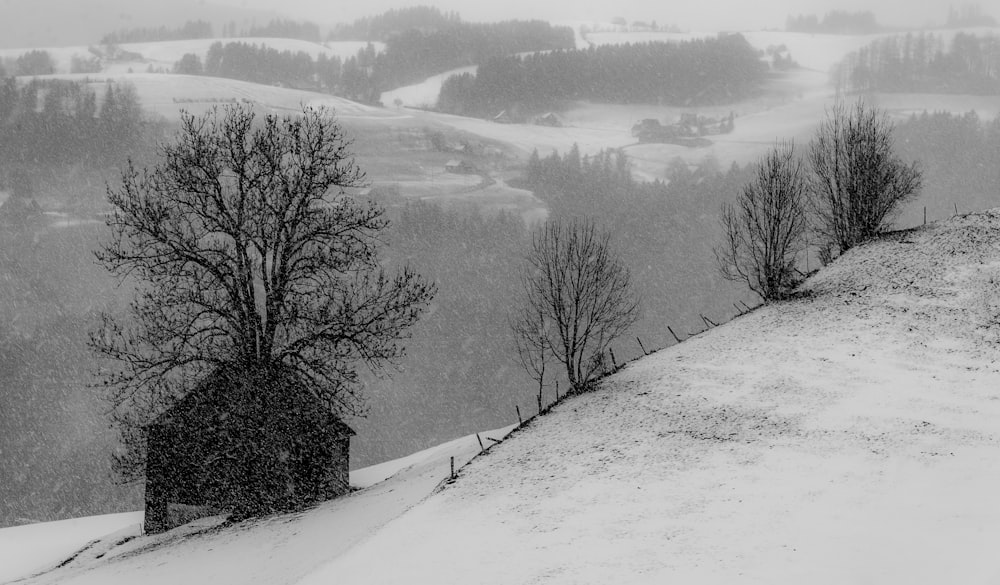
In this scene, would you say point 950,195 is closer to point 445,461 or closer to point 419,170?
point 419,170

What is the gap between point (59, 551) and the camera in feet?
97.3

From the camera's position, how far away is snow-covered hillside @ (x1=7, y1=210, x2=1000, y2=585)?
38.6 feet

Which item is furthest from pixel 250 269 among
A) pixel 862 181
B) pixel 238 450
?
pixel 862 181

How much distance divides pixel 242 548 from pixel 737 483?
12.6m

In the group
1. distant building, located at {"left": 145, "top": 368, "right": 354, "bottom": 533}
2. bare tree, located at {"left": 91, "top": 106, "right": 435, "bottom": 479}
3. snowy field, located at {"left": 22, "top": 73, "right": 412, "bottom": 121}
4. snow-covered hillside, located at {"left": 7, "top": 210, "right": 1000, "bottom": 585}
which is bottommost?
distant building, located at {"left": 145, "top": 368, "right": 354, "bottom": 533}

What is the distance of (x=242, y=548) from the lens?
1866 cm

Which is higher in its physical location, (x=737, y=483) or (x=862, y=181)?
(x=862, y=181)

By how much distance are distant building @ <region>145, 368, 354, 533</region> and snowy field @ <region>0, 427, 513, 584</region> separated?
207 centimetres

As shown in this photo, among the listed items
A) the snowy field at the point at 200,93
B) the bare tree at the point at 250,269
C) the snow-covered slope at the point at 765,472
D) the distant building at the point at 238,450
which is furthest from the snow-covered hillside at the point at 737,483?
the snowy field at the point at 200,93

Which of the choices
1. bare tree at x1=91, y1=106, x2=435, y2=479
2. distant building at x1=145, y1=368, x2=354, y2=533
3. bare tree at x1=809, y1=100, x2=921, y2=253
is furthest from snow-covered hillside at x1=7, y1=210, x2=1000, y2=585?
bare tree at x1=809, y1=100, x2=921, y2=253

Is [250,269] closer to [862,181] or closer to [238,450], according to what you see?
[238,450]

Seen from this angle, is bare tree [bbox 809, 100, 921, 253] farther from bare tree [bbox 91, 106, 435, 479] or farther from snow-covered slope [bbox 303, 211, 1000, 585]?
bare tree [bbox 91, 106, 435, 479]

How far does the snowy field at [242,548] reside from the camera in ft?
54.6

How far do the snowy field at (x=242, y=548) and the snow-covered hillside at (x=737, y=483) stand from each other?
110 millimetres
